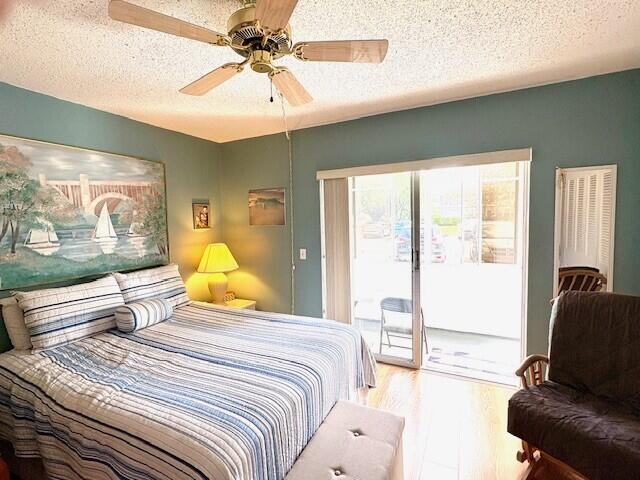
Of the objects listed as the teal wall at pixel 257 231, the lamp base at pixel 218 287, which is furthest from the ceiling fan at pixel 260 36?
the lamp base at pixel 218 287

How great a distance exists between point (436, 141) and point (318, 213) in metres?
1.29

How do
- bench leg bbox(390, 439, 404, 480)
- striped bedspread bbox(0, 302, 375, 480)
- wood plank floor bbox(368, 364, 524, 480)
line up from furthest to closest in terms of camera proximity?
wood plank floor bbox(368, 364, 524, 480), bench leg bbox(390, 439, 404, 480), striped bedspread bbox(0, 302, 375, 480)

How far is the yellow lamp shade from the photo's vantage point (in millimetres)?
3266

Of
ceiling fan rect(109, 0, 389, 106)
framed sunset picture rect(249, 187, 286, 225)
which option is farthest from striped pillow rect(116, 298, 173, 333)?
ceiling fan rect(109, 0, 389, 106)

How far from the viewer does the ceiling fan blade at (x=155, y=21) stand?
1061mm

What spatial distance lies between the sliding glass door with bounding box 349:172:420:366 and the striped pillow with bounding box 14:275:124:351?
2.11 meters

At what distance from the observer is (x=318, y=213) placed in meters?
3.23

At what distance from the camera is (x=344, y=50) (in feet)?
4.23

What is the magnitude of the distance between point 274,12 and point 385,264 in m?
2.46

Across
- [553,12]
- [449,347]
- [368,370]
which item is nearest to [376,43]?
[553,12]

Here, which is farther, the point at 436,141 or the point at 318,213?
the point at 318,213

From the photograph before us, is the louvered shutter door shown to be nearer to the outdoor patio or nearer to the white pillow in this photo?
the outdoor patio

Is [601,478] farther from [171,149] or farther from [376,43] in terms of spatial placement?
[171,149]

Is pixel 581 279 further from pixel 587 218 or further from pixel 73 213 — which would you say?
pixel 73 213
